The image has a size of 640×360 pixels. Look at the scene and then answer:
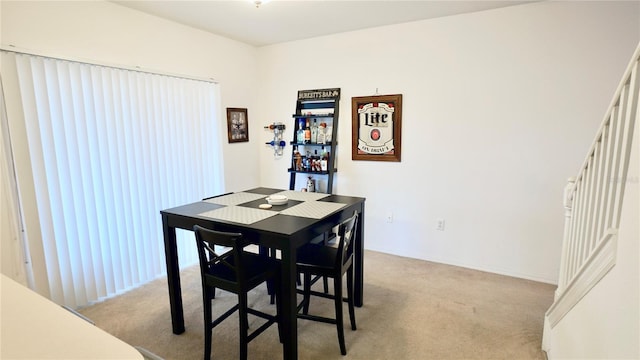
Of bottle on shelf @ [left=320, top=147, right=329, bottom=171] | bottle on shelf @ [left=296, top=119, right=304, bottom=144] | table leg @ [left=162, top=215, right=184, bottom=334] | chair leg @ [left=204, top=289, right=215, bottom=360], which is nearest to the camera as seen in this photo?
chair leg @ [left=204, top=289, right=215, bottom=360]

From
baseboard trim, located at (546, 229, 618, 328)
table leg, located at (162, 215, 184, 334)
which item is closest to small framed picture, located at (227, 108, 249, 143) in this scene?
table leg, located at (162, 215, 184, 334)

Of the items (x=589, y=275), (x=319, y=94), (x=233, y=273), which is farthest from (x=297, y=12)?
(x=589, y=275)

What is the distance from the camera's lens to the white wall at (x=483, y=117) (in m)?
2.86

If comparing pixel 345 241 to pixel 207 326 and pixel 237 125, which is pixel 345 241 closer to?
pixel 207 326

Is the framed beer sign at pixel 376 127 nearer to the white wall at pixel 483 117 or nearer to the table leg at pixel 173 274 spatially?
the white wall at pixel 483 117

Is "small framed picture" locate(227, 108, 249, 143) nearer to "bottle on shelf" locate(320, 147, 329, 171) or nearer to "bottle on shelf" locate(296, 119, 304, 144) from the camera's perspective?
"bottle on shelf" locate(296, 119, 304, 144)

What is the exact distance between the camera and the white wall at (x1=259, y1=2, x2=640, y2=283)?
286 centimetres

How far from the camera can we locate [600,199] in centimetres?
161

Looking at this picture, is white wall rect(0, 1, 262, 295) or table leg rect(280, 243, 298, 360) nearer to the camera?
table leg rect(280, 243, 298, 360)

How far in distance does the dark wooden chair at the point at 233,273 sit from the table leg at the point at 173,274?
0.33 meters

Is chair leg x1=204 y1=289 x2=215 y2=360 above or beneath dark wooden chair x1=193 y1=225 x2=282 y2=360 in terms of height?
beneath

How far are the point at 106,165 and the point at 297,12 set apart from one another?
2118 millimetres

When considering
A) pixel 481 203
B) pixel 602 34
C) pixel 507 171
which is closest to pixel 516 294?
pixel 481 203

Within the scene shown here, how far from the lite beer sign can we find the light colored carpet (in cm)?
136
